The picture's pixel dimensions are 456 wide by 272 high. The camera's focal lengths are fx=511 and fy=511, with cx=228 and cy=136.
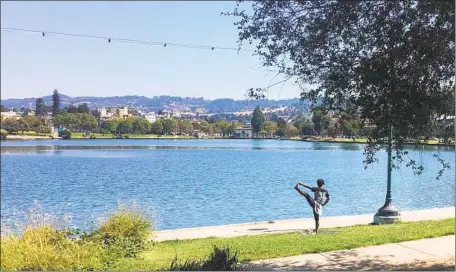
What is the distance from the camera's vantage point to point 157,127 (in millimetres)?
8438

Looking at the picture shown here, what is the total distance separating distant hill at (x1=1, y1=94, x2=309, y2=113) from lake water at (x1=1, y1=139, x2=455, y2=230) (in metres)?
1.22

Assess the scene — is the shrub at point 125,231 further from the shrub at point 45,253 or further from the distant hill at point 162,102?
the distant hill at point 162,102

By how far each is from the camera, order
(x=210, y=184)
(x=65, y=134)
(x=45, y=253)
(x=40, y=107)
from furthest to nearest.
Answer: (x=210, y=184) → (x=65, y=134) → (x=40, y=107) → (x=45, y=253)

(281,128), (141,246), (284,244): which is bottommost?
(141,246)

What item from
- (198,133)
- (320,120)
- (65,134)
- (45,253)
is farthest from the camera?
(65,134)

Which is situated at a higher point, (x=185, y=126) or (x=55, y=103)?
(x=55, y=103)

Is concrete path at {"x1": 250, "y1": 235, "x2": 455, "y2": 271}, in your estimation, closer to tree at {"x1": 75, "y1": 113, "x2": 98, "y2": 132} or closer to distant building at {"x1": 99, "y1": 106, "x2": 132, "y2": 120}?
distant building at {"x1": 99, "y1": 106, "x2": 132, "y2": 120}

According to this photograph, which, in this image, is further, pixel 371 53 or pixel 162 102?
pixel 162 102

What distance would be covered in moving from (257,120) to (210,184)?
51.1 feet

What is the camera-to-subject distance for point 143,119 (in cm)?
827

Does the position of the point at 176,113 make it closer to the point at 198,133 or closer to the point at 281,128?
the point at 198,133

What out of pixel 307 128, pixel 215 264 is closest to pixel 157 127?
pixel 307 128

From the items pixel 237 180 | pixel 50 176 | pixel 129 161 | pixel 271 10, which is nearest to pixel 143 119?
pixel 271 10

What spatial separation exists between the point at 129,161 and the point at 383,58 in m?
28.0
